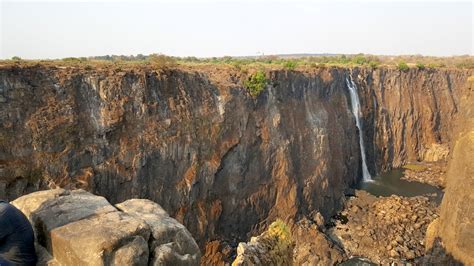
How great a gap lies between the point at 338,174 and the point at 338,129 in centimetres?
451

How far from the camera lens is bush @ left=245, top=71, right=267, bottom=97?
29.3 metres

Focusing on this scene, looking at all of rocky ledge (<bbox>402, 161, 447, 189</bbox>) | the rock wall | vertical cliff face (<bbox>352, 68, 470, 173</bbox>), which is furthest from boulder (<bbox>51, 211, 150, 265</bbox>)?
vertical cliff face (<bbox>352, 68, 470, 173</bbox>)

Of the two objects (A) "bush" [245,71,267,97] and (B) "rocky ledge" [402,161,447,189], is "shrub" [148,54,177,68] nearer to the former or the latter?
(A) "bush" [245,71,267,97]

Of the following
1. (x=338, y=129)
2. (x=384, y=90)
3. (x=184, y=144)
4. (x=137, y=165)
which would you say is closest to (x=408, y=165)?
(x=384, y=90)

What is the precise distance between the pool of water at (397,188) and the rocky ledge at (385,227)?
Answer: 6.47 feet

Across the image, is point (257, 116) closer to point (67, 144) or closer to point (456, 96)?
point (67, 144)

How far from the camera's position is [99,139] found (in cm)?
2055

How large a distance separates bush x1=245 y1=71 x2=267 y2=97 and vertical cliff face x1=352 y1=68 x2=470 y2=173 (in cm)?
1818

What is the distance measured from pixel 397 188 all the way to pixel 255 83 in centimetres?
1891

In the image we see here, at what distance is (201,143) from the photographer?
2478cm

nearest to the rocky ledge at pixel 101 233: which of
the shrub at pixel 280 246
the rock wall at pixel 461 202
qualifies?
the shrub at pixel 280 246

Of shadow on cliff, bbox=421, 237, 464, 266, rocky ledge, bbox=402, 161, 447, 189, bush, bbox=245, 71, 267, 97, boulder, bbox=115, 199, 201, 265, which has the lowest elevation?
rocky ledge, bbox=402, 161, 447, 189

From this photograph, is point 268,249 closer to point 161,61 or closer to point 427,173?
point 161,61

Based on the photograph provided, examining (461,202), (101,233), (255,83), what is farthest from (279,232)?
(255,83)
